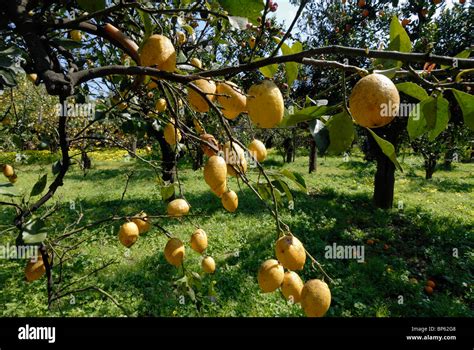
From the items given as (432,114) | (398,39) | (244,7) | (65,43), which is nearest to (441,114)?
(432,114)

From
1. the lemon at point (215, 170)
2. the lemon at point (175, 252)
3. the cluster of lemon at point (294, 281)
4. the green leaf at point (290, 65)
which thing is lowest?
the lemon at point (175, 252)

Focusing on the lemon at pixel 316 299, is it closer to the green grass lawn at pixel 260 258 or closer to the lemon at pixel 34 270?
the green grass lawn at pixel 260 258

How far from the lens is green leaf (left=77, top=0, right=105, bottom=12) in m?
0.69

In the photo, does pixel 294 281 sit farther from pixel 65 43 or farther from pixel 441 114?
→ pixel 65 43

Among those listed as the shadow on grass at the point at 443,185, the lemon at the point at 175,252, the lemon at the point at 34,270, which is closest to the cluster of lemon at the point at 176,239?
the lemon at the point at 175,252

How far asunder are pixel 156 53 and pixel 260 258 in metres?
3.99

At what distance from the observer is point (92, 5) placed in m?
0.70

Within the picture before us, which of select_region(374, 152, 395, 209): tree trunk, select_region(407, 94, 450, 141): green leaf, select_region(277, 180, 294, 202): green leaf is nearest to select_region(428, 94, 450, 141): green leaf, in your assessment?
select_region(407, 94, 450, 141): green leaf

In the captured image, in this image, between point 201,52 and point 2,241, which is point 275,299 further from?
point 2,241

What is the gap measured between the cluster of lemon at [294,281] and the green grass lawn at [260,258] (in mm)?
569

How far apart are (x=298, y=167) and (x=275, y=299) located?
9740mm

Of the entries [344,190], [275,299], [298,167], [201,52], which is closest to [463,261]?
[275,299]

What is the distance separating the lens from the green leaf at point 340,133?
593 mm

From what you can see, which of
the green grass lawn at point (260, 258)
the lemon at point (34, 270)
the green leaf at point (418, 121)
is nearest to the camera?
the green leaf at point (418, 121)
